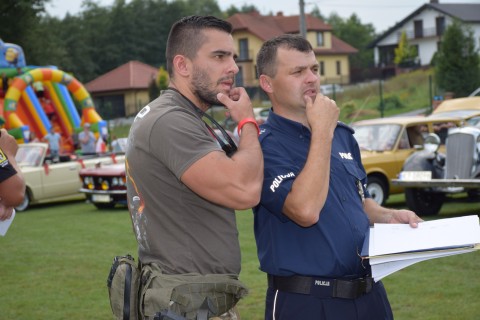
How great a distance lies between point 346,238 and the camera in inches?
146

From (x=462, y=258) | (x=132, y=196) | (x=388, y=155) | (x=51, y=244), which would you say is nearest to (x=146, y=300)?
(x=132, y=196)

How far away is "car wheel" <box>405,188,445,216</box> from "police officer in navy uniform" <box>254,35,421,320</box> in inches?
377

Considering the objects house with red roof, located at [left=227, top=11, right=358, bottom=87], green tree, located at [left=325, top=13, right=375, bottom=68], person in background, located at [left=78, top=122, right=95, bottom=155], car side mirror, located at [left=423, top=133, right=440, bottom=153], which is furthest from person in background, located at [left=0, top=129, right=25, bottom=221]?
green tree, located at [left=325, top=13, right=375, bottom=68]

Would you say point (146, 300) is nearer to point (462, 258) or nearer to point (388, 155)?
point (462, 258)

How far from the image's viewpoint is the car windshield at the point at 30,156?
19.2 meters

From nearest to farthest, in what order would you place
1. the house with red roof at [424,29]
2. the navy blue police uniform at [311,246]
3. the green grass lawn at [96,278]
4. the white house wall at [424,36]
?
the navy blue police uniform at [311,246]
the green grass lawn at [96,278]
the house with red roof at [424,29]
the white house wall at [424,36]

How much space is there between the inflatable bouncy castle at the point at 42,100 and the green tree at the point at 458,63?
1687 cm

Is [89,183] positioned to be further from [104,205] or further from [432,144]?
[432,144]

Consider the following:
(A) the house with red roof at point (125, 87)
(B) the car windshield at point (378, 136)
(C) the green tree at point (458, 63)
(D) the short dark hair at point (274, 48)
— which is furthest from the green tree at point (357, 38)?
(D) the short dark hair at point (274, 48)

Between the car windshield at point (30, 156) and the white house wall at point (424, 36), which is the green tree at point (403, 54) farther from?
the car windshield at point (30, 156)

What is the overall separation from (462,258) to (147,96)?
5353 centimetres

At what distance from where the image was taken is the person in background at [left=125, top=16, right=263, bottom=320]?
320 cm

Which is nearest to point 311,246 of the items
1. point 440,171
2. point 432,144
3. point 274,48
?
point 274,48

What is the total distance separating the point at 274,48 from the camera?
395cm
